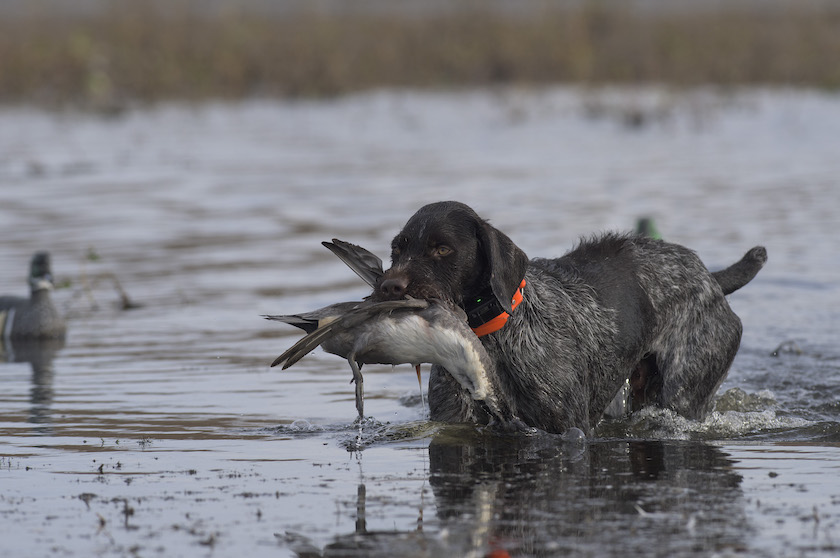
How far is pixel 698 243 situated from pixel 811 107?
13.2 meters

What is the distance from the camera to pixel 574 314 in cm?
754

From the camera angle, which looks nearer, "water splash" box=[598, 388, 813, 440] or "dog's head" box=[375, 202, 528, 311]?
"dog's head" box=[375, 202, 528, 311]

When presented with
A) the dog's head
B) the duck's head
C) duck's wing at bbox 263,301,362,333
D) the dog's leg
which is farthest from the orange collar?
the duck's head

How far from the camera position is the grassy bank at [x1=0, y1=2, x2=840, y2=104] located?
32656mm

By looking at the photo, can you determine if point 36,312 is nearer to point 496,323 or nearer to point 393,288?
point 496,323

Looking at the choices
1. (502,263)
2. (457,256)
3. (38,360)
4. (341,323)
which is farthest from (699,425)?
(38,360)

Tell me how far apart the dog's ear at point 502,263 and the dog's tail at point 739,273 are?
80.8 inches

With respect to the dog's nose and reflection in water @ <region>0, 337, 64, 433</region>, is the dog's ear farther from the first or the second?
reflection in water @ <region>0, 337, 64, 433</region>

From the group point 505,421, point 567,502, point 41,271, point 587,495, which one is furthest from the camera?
point 41,271

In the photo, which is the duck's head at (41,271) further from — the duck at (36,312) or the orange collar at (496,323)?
the orange collar at (496,323)

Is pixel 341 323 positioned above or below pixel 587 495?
above

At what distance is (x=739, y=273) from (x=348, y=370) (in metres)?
3.03

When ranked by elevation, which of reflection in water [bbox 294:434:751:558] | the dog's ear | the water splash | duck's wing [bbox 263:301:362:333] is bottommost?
reflection in water [bbox 294:434:751:558]

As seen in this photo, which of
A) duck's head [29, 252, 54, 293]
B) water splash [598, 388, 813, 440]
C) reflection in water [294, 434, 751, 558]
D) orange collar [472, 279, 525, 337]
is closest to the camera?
reflection in water [294, 434, 751, 558]
